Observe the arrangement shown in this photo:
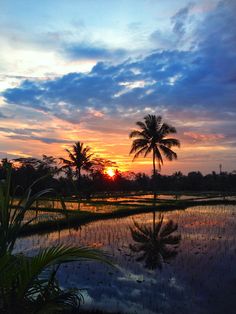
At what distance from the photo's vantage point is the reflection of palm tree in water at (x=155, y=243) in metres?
11.2

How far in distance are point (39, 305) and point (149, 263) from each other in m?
8.06

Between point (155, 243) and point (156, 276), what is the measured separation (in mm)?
4601

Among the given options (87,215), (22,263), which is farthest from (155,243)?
(22,263)

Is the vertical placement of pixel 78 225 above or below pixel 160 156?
below

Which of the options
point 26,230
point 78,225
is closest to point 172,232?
point 78,225

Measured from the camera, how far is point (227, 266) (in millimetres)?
10219

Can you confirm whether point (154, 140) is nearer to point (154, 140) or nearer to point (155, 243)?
point (154, 140)

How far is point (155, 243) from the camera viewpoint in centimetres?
1379

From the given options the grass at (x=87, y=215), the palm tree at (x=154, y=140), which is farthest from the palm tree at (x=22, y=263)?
the palm tree at (x=154, y=140)

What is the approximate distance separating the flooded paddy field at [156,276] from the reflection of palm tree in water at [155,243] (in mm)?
179

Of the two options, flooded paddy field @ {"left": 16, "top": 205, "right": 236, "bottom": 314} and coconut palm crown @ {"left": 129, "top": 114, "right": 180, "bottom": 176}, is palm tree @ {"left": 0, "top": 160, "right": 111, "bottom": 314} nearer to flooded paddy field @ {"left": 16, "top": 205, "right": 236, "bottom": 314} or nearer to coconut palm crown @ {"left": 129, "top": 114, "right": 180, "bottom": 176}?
flooded paddy field @ {"left": 16, "top": 205, "right": 236, "bottom": 314}

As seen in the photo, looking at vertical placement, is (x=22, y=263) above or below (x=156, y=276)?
above

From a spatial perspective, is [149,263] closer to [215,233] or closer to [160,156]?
[215,233]

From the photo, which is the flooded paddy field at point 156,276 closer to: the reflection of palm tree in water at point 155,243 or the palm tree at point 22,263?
the reflection of palm tree in water at point 155,243
